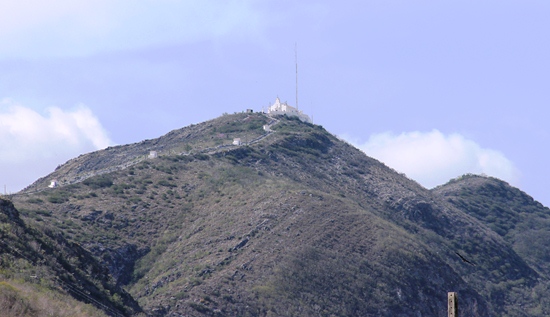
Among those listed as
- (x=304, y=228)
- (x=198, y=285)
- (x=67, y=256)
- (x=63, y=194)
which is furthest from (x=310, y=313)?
(x=63, y=194)

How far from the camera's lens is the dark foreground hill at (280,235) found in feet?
187

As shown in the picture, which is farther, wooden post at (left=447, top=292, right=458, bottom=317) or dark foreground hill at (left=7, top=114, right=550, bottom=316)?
dark foreground hill at (left=7, top=114, right=550, bottom=316)

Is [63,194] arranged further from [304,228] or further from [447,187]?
[447,187]

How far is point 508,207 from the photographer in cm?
10919

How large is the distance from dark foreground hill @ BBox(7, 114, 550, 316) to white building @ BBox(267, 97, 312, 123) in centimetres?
1279

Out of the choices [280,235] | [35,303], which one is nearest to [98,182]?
[280,235]

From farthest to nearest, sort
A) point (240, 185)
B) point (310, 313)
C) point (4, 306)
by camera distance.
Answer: point (240, 185) < point (310, 313) < point (4, 306)

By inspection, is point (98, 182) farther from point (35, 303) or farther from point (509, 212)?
point (509, 212)

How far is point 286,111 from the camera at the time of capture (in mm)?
112875

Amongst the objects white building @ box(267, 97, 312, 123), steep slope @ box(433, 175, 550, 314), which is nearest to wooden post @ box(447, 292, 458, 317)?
steep slope @ box(433, 175, 550, 314)

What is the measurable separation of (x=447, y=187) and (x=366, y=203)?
34846mm

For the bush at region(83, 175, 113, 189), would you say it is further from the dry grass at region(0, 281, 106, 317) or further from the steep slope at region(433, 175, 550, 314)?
the dry grass at region(0, 281, 106, 317)

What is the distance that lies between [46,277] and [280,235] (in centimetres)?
3049

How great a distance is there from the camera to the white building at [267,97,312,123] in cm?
11256
